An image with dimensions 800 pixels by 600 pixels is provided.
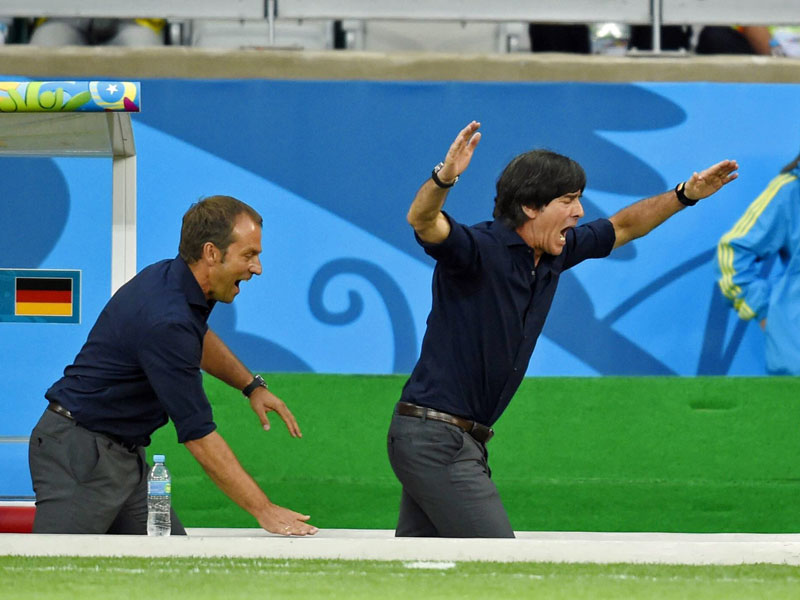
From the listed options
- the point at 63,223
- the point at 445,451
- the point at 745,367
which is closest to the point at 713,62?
the point at 745,367

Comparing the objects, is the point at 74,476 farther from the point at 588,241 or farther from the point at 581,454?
the point at 581,454

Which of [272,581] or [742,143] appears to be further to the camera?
[742,143]

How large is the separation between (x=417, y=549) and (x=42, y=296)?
2206mm

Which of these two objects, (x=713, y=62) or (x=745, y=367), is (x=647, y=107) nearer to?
(x=713, y=62)

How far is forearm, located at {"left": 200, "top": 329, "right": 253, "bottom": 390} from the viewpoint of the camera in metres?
3.88

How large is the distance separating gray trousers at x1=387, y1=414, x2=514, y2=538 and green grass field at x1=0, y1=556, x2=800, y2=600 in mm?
388

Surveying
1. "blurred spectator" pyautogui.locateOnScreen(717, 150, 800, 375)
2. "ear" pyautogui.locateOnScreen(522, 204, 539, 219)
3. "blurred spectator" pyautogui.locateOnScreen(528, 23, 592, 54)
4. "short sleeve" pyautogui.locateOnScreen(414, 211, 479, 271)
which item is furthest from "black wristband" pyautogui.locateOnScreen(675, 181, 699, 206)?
"blurred spectator" pyautogui.locateOnScreen(528, 23, 592, 54)

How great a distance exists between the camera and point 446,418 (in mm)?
3410

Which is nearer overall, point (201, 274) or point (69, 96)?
point (201, 274)

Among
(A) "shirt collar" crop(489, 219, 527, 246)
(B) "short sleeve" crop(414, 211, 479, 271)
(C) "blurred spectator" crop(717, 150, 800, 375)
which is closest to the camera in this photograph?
(B) "short sleeve" crop(414, 211, 479, 271)

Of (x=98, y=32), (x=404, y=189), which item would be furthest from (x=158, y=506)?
(x=98, y=32)

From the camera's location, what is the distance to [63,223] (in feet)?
21.0

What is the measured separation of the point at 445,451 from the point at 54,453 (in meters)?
1.08

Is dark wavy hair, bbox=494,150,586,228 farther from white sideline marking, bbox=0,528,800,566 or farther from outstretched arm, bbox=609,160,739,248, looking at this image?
white sideline marking, bbox=0,528,800,566
